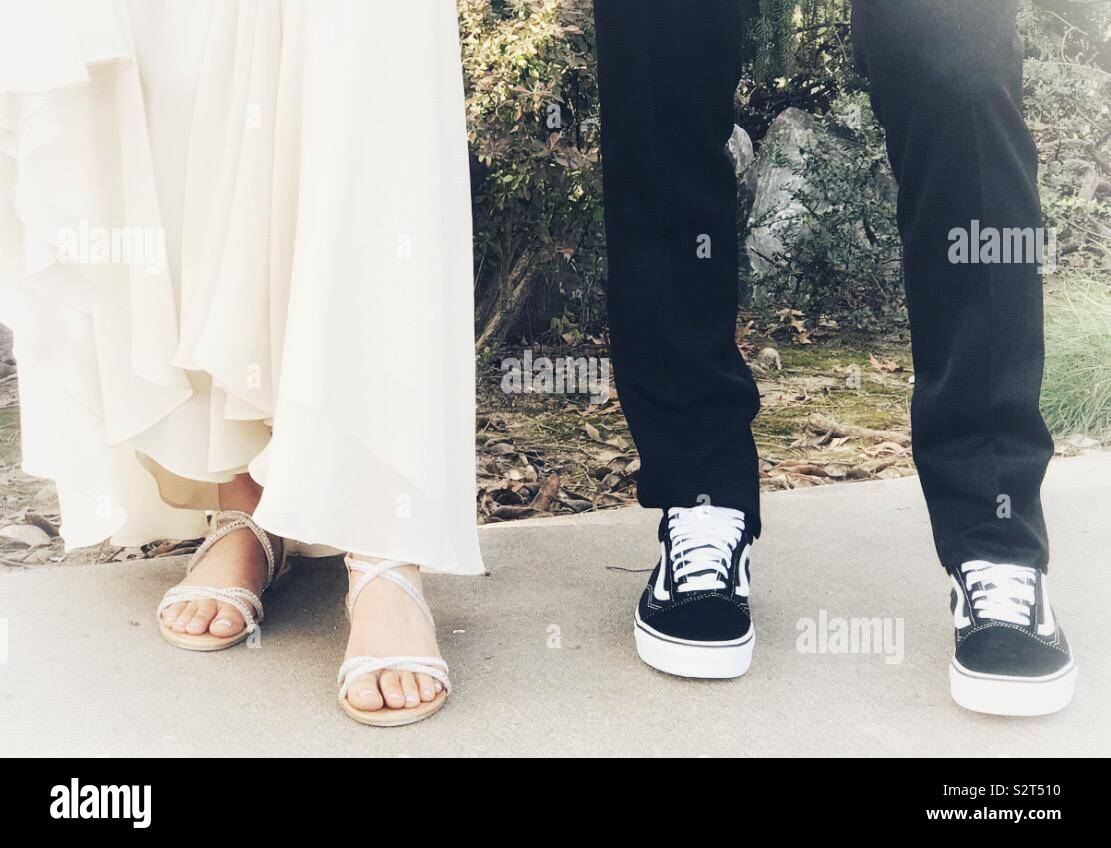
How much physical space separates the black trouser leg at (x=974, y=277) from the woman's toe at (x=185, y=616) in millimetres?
1007

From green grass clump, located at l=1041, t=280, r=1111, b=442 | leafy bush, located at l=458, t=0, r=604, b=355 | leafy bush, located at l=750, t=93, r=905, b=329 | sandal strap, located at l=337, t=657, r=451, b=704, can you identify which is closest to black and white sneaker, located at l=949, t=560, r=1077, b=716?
sandal strap, located at l=337, t=657, r=451, b=704

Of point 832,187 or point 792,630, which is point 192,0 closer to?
point 792,630

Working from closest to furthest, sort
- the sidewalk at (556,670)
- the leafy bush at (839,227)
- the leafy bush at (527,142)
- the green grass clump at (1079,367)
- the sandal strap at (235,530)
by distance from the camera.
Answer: the sidewalk at (556,670)
the sandal strap at (235,530)
the leafy bush at (527,142)
the green grass clump at (1079,367)
the leafy bush at (839,227)

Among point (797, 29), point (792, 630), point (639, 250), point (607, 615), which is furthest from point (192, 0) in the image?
point (797, 29)

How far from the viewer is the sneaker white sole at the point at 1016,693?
1.21 metres

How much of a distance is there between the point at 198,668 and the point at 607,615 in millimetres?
572

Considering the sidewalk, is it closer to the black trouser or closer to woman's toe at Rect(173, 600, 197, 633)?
woman's toe at Rect(173, 600, 197, 633)

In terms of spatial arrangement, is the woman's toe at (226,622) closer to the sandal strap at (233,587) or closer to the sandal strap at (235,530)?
the sandal strap at (233,587)

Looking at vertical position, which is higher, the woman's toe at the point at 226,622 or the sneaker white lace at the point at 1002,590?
the sneaker white lace at the point at 1002,590

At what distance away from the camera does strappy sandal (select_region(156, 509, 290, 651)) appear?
141 cm

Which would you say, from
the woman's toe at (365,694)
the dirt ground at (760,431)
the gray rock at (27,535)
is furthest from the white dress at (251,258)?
the dirt ground at (760,431)

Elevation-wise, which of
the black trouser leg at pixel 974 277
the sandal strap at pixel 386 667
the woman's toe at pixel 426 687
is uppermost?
the black trouser leg at pixel 974 277

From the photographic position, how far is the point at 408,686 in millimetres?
1247

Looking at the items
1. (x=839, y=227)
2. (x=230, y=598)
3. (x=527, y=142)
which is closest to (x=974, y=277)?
(x=230, y=598)
